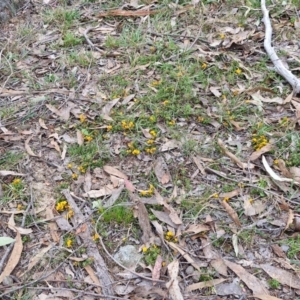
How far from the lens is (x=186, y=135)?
307 centimetres

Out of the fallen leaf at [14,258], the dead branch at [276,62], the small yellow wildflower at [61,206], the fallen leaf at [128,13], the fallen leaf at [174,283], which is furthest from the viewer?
the fallen leaf at [128,13]

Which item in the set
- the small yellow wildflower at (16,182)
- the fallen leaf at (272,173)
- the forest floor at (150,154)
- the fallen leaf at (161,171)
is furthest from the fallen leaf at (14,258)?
the fallen leaf at (272,173)

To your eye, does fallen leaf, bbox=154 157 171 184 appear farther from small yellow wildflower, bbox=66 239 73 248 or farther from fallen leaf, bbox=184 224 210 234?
small yellow wildflower, bbox=66 239 73 248

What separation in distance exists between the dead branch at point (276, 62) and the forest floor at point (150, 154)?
0.23 ft

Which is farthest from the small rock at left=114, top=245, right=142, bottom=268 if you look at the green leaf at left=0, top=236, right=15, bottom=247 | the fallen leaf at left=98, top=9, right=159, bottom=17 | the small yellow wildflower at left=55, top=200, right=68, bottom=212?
the fallen leaf at left=98, top=9, right=159, bottom=17

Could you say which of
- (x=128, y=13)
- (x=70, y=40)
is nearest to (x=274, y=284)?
(x=70, y=40)

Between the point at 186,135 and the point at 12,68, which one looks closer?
the point at 186,135

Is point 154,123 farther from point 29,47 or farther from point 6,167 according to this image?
point 29,47

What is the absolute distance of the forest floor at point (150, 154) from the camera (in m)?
2.37

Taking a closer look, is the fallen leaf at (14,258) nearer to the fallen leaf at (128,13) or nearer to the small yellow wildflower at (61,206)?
the small yellow wildflower at (61,206)

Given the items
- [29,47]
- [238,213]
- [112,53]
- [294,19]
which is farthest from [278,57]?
[29,47]

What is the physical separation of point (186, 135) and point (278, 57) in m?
1.18

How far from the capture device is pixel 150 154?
2.96 metres

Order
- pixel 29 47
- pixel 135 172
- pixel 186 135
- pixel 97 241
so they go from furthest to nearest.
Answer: pixel 29 47, pixel 186 135, pixel 135 172, pixel 97 241
